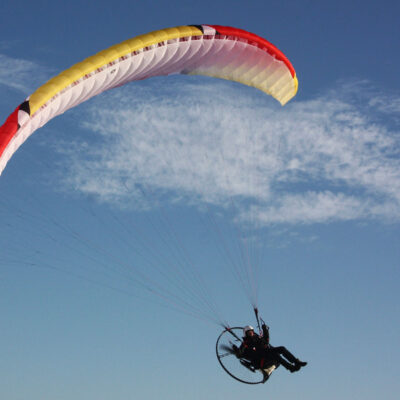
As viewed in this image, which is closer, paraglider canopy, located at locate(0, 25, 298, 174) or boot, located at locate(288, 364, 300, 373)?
paraglider canopy, located at locate(0, 25, 298, 174)

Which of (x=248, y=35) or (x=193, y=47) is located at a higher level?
(x=248, y=35)

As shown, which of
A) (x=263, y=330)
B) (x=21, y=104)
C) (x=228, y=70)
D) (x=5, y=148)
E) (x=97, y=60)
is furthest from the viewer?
(x=228, y=70)

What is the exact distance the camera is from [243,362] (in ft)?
55.1

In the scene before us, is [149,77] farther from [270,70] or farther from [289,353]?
[289,353]

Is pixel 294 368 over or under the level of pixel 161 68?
under

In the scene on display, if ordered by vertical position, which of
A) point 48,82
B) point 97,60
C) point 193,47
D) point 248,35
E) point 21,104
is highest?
point 248,35

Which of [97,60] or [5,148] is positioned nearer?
[5,148]

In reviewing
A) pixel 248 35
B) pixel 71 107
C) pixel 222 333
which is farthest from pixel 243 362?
pixel 248 35

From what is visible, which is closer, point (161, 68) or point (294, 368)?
point (294, 368)

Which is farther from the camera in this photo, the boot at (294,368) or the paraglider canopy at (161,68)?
the boot at (294,368)

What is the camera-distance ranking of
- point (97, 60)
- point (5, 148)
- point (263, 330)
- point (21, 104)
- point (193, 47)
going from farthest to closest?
point (193, 47) < point (263, 330) < point (97, 60) < point (21, 104) < point (5, 148)

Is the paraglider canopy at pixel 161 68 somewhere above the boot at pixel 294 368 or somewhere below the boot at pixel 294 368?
above

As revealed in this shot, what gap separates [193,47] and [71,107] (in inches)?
150

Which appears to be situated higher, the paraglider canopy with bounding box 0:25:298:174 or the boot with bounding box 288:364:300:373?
the paraglider canopy with bounding box 0:25:298:174
